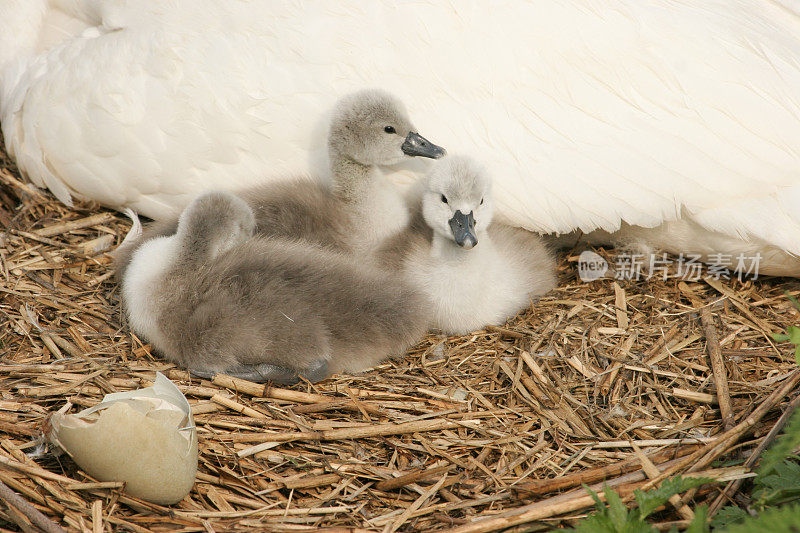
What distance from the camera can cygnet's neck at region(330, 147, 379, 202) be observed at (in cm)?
330

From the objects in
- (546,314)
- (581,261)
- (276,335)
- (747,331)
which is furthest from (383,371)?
(747,331)

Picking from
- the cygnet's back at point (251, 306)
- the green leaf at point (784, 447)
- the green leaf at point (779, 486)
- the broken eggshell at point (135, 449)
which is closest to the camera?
the green leaf at point (784, 447)

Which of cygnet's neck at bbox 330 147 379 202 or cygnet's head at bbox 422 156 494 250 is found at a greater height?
cygnet's head at bbox 422 156 494 250

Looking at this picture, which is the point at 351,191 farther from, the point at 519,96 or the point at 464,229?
the point at 519,96

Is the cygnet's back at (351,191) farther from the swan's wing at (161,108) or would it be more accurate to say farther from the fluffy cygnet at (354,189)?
the swan's wing at (161,108)

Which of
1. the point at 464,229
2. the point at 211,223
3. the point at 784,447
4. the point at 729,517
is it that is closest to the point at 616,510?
the point at 729,517

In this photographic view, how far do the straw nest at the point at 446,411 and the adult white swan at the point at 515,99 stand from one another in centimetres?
39

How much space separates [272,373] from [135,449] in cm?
64

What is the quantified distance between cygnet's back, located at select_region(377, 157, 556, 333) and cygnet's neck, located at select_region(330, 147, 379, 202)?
0.68ft

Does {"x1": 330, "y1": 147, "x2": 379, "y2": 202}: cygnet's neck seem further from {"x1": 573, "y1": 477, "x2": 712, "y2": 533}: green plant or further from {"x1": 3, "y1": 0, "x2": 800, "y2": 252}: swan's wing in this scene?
{"x1": 573, "y1": 477, "x2": 712, "y2": 533}: green plant

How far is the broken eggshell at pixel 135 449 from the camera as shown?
237cm

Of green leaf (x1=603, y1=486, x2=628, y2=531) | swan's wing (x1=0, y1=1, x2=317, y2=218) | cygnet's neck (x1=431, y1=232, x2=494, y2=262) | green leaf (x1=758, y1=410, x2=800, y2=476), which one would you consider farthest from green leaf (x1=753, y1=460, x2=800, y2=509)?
swan's wing (x1=0, y1=1, x2=317, y2=218)

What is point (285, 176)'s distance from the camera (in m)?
3.41

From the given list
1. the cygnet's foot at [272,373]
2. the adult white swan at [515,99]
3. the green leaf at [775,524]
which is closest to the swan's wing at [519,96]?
the adult white swan at [515,99]
